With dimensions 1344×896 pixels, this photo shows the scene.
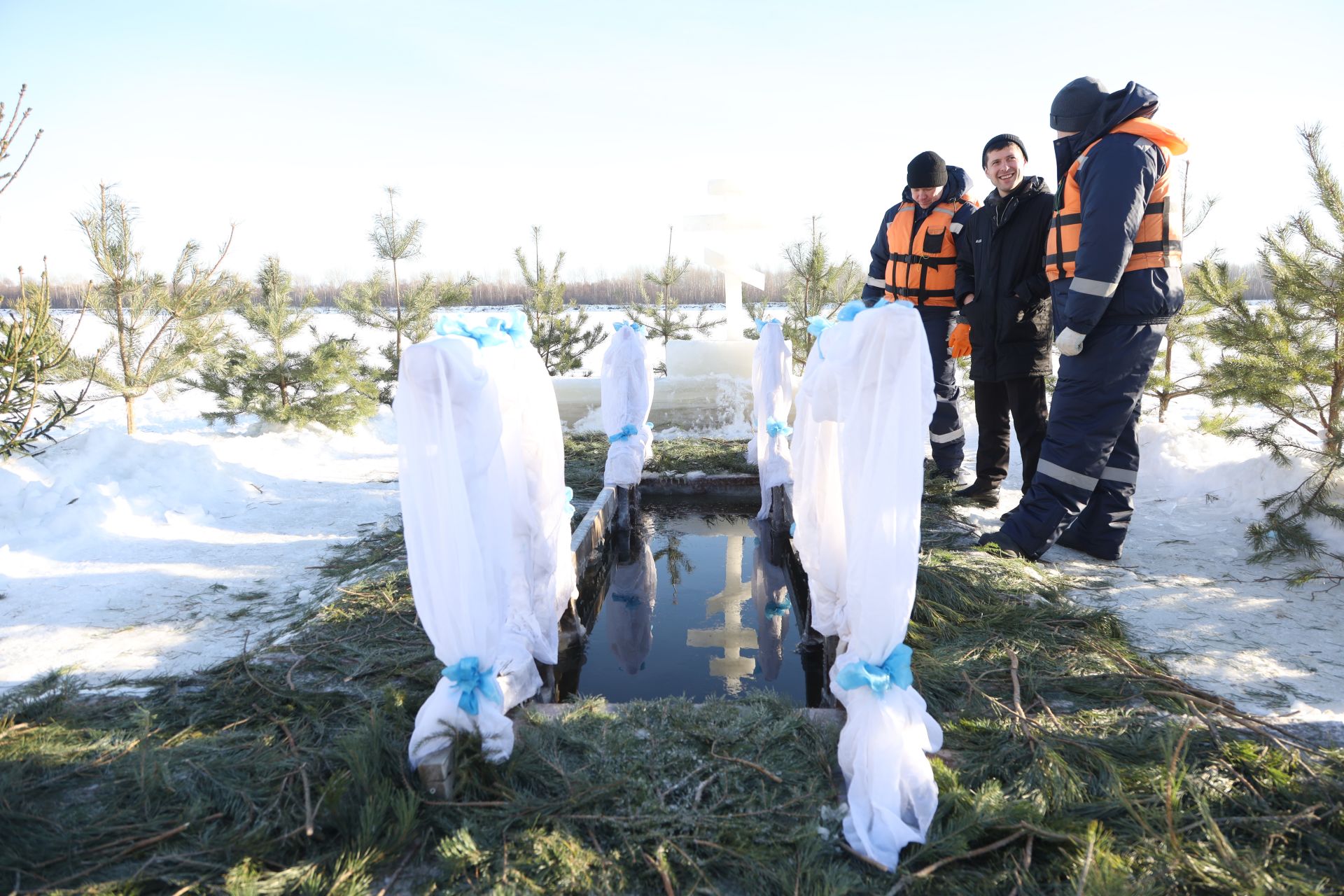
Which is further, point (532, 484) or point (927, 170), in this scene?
point (927, 170)

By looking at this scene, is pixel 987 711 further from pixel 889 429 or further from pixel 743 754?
pixel 889 429

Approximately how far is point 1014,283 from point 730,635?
285cm

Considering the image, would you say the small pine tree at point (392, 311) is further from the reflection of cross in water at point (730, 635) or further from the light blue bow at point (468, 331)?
the light blue bow at point (468, 331)

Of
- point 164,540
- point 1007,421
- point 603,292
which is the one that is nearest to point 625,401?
point 1007,421

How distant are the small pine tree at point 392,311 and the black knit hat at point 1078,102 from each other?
7.38 metres

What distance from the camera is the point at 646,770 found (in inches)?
85.7

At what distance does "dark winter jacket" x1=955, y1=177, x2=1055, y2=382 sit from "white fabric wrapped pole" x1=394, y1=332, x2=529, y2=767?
141 inches

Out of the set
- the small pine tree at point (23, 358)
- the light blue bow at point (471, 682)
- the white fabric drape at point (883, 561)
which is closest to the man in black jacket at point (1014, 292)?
the white fabric drape at point (883, 561)

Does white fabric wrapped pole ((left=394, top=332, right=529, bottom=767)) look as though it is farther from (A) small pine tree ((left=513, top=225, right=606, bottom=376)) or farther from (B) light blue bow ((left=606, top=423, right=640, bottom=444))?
(A) small pine tree ((left=513, top=225, right=606, bottom=376))

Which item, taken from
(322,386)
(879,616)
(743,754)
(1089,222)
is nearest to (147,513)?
(322,386)

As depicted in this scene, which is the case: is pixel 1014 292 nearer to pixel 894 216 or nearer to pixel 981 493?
pixel 894 216


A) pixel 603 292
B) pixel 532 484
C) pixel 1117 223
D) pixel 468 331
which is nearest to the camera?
pixel 468 331

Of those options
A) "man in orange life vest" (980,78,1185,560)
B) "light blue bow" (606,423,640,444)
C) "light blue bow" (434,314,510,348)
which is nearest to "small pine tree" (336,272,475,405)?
"light blue bow" (606,423,640,444)

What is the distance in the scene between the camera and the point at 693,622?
3797 millimetres
